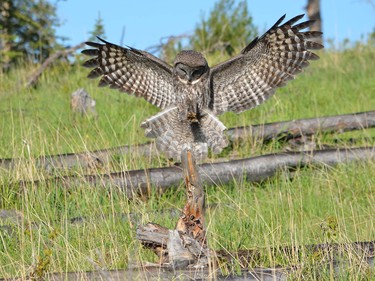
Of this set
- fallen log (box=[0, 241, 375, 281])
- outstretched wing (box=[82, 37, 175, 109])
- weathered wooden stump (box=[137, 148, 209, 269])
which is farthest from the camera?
outstretched wing (box=[82, 37, 175, 109])

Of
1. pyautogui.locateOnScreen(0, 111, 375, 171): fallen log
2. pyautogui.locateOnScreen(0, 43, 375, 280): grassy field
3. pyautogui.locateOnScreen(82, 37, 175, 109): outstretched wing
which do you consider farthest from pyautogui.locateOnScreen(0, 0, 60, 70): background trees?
pyautogui.locateOnScreen(82, 37, 175, 109): outstretched wing

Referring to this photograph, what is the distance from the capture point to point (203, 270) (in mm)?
5336

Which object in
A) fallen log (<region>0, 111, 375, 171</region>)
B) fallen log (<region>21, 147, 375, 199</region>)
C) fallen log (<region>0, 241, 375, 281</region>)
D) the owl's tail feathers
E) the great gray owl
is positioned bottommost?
fallen log (<region>0, 241, 375, 281</region>)

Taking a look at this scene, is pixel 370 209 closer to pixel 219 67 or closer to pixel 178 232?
pixel 219 67

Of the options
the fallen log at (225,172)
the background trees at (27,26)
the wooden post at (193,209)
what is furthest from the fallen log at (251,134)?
the background trees at (27,26)

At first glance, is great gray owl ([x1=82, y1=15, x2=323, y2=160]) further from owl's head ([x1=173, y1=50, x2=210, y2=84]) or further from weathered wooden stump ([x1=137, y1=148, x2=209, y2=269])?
weathered wooden stump ([x1=137, y1=148, x2=209, y2=269])

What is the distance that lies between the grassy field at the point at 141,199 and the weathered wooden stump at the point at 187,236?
0.13 metres

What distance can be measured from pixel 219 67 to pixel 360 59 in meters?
10.5

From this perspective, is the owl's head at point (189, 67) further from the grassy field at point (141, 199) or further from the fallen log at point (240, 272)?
the fallen log at point (240, 272)

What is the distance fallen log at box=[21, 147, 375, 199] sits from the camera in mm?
8000

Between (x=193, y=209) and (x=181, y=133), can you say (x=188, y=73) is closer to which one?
(x=181, y=133)

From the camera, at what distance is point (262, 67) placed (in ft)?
23.1

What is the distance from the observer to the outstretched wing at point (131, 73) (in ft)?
22.9

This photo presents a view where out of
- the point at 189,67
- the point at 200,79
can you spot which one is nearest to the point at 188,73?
the point at 189,67
